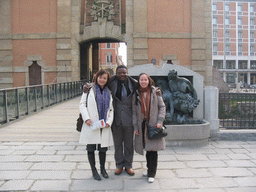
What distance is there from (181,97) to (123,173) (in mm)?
2410

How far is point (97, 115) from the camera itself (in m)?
3.87

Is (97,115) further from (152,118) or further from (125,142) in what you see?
(152,118)

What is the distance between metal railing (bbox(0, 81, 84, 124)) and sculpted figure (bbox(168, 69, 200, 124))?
5.14 meters

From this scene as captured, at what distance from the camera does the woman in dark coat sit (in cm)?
386

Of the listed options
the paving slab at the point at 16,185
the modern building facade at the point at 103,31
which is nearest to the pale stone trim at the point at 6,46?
the modern building facade at the point at 103,31

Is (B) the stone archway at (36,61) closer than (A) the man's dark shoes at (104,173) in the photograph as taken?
No

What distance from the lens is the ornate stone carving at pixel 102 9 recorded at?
1959 centimetres

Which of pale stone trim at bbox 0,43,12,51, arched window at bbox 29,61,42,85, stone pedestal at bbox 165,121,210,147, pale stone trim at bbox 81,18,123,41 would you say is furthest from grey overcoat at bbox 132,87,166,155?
pale stone trim at bbox 0,43,12,51

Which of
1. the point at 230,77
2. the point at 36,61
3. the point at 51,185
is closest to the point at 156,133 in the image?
the point at 51,185

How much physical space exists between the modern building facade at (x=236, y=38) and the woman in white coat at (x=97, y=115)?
57.1 metres

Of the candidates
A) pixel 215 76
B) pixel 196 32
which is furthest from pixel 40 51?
pixel 215 76

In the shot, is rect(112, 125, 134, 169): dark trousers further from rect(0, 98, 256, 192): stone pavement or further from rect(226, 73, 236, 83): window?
rect(226, 73, 236, 83): window

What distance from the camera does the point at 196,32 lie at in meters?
19.6

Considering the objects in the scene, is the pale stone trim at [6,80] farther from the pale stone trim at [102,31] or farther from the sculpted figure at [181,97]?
the sculpted figure at [181,97]
